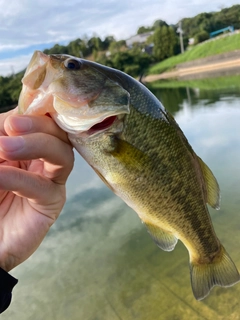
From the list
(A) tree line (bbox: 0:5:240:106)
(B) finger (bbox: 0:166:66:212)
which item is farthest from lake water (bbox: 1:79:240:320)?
(A) tree line (bbox: 0:5:240:106)

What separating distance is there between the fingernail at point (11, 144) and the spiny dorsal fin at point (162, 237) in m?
0.99

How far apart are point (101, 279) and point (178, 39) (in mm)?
62065

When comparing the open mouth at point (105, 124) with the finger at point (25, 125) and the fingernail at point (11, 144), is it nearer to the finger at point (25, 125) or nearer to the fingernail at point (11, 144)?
the finger at point (25, 125)

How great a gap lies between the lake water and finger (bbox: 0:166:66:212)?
3.16m

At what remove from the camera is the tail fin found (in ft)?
6.77

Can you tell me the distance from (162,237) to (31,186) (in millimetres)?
917

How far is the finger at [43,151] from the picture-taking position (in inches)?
50.4

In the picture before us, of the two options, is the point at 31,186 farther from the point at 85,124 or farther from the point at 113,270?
the point at 113,270

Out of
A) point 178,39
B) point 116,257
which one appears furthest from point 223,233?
point 178,39

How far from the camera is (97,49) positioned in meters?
81.8

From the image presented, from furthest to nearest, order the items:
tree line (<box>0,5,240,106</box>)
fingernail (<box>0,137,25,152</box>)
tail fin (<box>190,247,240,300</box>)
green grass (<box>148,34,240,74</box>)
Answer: tree line (<box>0,5,240,106</box>) < green grass (<box>148,34,240,74</box>) < tail fin (<box>190,247,240,300</box>) < fingernail (<box>0,137,25,152</box>)

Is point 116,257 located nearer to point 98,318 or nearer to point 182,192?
point 98,318

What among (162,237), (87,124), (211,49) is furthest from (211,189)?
(211,49)

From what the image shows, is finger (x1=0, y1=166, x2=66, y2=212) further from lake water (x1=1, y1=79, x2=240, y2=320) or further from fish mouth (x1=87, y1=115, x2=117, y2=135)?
lake water (x1=1, y1=79, x2=240, y2=320)
